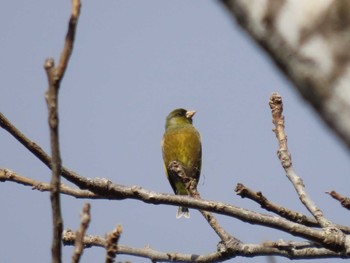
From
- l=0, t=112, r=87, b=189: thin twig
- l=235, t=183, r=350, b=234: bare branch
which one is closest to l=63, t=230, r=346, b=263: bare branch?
l=235, t=183, r=350, b=234: bare branch

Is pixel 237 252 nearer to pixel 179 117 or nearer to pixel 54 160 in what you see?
pixel 54 160

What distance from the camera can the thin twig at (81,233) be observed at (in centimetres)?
174

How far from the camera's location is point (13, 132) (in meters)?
2.42

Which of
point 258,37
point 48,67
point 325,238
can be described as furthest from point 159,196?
point 258,37

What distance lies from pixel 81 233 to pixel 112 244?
140mm

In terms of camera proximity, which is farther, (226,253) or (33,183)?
(226,253)

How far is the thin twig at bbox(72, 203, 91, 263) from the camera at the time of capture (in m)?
1.74

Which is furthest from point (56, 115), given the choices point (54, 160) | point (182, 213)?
point (182, 213)

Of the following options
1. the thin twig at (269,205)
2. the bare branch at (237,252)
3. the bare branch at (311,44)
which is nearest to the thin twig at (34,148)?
the bare branch at (237,252)

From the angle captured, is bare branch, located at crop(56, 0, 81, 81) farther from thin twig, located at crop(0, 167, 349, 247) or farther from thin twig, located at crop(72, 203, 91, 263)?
thin twig, located at crop(0, 167, 349, 247)

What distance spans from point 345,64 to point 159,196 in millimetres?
1734

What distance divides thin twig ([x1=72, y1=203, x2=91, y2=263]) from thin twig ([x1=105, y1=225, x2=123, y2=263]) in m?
0.11

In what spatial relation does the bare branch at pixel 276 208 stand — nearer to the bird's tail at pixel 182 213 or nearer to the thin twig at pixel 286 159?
the thin twig at pixel 286 159

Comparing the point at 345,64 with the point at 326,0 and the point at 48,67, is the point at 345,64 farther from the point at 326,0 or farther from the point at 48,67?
the point at 48,67
